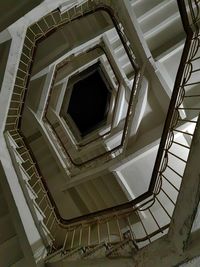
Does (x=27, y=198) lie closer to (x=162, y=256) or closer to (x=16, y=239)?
(x=16, y=239)

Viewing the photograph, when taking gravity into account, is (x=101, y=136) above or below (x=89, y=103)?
below

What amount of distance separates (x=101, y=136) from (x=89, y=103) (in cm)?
294

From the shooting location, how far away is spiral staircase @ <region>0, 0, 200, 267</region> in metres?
3.62

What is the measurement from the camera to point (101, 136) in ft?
24.3

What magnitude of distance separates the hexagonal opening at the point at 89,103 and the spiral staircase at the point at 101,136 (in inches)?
4.4

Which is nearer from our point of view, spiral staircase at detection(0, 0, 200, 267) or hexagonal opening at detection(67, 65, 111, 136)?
spiral staircase at detection(0, 0, 200, 267)

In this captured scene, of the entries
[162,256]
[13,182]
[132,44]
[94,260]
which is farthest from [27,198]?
[132,44]

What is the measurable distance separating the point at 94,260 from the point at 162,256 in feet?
3.36

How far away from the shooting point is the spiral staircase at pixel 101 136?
3.62m

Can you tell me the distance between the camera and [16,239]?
13.8 ft

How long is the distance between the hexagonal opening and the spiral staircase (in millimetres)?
111

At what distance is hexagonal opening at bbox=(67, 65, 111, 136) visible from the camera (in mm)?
8992

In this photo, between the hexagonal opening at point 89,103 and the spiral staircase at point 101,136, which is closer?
the spiral staircase at point 101,136

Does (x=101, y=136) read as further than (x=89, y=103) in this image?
No
